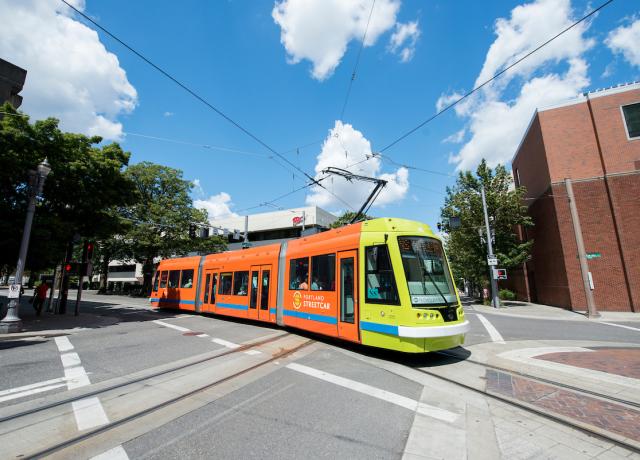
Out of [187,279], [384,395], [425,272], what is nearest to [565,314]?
[425,272]

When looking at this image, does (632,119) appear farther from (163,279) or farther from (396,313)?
(163,279)

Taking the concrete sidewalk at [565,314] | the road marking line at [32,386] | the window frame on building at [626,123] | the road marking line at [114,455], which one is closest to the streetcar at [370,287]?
the road marking line at [114,455]

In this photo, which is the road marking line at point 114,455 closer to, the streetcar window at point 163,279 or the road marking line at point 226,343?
the road marking line at point 226,343

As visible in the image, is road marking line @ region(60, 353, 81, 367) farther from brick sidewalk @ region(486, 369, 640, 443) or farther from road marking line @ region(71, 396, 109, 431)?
brick sidewalk @ region(486, 369, 640, 443)

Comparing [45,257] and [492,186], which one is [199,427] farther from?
[492,186]

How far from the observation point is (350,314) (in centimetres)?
775

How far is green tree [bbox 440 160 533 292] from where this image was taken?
79.2 ft

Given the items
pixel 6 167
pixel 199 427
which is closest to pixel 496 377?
pixel 199 427

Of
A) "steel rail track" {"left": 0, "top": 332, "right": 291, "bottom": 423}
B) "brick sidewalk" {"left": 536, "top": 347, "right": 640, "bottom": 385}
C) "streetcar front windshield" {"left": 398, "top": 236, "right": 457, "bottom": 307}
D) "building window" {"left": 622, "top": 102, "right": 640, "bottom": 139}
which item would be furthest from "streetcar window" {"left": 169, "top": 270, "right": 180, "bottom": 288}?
"building window" {"left": 622, "top": 102, "right": 640, "bottom": 139}

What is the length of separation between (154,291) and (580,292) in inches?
1080

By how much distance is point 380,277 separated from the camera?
23.2ft

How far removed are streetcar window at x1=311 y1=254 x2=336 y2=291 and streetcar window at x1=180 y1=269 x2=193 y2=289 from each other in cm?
1063

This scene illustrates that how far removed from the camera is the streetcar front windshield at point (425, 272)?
6625mm

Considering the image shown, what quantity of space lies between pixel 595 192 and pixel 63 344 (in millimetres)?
28615
